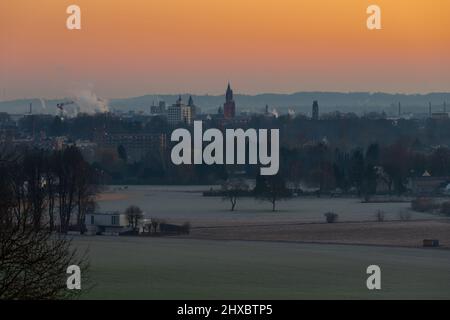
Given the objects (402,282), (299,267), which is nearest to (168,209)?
(299,267)

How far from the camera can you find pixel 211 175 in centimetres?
3675

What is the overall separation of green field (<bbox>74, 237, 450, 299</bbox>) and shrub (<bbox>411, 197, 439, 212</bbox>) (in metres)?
9.91

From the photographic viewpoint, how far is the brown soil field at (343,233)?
2411 cm

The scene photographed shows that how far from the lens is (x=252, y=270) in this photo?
18.1 metres

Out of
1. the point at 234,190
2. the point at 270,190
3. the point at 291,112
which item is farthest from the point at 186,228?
the point at 291,112

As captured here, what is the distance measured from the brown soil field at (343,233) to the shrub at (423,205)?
395cm

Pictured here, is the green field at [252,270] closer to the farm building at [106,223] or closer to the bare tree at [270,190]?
the farm building at [106,223]

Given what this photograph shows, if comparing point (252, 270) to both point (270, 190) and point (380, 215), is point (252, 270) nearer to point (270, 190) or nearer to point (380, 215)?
point (380, 215)

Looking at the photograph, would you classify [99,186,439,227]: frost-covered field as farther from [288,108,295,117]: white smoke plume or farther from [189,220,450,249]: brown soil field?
[288,108,295,117]: white smoke plume

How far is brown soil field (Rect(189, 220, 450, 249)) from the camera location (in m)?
24.1

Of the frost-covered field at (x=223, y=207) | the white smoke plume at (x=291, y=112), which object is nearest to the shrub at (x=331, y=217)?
the frost-covered field at (x=223, y=207)

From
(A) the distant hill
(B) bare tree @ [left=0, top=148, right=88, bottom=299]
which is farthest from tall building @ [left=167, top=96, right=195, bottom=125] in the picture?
(B) bare tree @ [left=0, top=148, right=88, bottom=299]

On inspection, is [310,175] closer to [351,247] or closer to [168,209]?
[168,209]

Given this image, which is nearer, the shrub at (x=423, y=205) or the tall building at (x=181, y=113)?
the shrub at (x=423, y=205)
